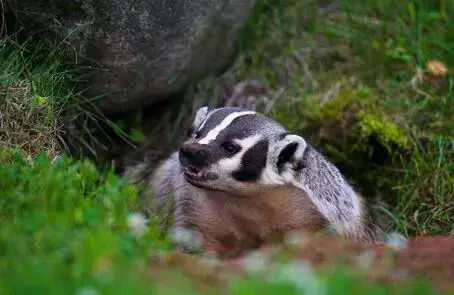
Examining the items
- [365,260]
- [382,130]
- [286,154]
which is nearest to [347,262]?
[365,260]

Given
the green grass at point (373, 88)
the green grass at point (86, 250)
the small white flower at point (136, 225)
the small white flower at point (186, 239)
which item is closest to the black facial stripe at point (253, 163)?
the small white flower at point (186, 239)

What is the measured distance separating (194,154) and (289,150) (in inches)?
20.3

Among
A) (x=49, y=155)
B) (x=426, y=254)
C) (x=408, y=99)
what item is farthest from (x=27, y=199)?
(x=408, y=99)

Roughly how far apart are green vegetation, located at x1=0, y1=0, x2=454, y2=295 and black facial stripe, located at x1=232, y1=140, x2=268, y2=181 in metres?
0.50

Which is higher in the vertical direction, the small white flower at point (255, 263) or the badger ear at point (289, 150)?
the small white flower at point (255, 263)

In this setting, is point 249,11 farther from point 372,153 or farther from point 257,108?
point 372,153

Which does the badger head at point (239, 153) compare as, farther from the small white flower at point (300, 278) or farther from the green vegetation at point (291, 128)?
the small white flower at point (300, 278)

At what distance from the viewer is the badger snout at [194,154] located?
154 inches

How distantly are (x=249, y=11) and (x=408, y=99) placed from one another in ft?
3.70

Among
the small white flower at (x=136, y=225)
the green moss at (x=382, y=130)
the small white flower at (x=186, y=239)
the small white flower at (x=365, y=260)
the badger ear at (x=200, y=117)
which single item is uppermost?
the small white flower at (x=365, y=260)

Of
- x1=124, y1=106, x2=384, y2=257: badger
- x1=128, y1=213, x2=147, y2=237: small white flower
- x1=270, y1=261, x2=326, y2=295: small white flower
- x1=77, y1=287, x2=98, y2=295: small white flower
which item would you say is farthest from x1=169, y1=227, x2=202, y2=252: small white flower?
x1=77, y1=287, x2=98, y2=295: small white flower

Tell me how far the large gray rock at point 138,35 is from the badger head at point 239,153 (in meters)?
0.60

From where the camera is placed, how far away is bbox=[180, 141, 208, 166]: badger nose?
3897 millimetres

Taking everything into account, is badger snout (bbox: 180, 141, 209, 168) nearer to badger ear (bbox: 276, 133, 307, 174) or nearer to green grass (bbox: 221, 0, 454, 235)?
badger ear (bbox: 276, 133, 307, 174)
